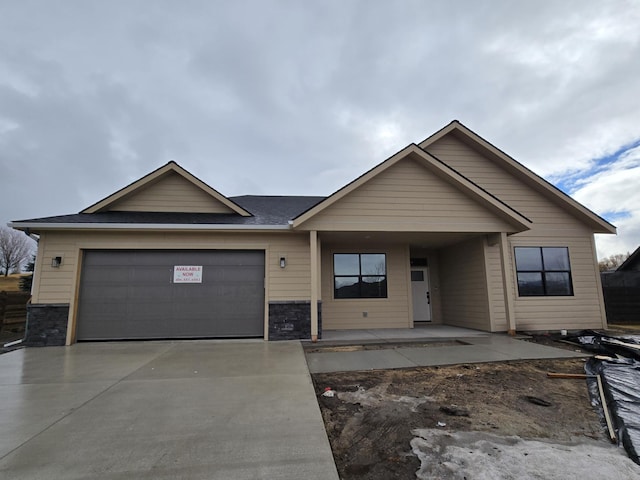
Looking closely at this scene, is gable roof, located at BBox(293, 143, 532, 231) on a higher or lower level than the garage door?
higher

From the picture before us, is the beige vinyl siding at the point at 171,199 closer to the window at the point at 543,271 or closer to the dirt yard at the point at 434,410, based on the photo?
the dirt yard at the point at 434,410

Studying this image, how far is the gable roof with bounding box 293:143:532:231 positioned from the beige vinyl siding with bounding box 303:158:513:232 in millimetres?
150

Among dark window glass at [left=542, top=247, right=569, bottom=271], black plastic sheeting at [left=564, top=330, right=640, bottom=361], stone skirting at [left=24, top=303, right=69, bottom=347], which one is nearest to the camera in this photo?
black plastic sheeting at [left=564, top=330, right=640, bottom=361]

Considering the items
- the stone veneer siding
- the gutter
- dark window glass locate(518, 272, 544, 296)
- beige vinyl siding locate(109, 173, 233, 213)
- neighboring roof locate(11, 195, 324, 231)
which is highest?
beige vinyl siding locate(109, 173, 233, 213)

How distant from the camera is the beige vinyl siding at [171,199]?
8.33 meters

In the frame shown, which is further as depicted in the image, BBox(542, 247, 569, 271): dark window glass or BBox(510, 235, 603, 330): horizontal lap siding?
BBox(542, 247, 569, 271): dark window glass

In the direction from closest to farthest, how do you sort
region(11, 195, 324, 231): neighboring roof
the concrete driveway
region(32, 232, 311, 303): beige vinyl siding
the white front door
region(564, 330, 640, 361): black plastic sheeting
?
the concrete driveway
region(564, 330, 640, 361): black plastic sheeting
region(11, 195, 324, 231): neighboring roof
region(32, 232, 311, 303): beige vinyl siding
the white front door

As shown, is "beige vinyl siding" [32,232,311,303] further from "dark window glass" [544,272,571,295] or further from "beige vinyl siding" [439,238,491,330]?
"dark window glass" [544,272,571,295]

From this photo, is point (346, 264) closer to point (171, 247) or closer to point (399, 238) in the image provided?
point (399, 238)

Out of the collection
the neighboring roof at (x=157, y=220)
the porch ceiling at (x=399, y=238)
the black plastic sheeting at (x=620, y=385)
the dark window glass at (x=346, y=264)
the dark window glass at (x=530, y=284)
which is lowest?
the black plastic sheeting at (x=620, y=385)

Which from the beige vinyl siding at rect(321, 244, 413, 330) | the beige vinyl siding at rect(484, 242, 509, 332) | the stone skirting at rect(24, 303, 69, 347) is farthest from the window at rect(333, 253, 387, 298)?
the stone skirting at rect(24, 303, 69, 347)

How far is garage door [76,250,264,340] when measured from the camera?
281 inches

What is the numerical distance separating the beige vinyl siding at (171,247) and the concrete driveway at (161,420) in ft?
7.12

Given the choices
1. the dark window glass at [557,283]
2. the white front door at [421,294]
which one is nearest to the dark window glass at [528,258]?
the dark window glass at [557,283]
